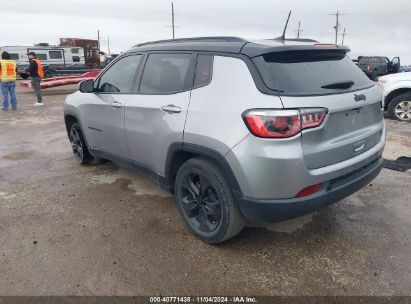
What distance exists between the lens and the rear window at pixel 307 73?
253 centimetres

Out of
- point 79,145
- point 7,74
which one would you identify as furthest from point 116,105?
point 7,74

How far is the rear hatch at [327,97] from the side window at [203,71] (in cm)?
44

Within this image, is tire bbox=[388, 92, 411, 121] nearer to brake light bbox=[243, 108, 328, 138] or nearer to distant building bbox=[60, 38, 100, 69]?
brake light bbox=[243, 108, 328, 138]

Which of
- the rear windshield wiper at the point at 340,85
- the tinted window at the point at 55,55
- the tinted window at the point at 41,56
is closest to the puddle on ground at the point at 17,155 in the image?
the rear windshield wiper at the point at 340,85

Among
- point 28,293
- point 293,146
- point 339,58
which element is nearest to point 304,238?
point 293,146

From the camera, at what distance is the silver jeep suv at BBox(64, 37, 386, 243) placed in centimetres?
244

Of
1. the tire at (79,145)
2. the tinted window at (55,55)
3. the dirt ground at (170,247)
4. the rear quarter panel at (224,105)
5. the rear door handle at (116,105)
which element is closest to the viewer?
the rear quarter panel at (224,105)

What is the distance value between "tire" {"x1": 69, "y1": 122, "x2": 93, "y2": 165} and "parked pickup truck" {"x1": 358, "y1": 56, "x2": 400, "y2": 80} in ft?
65.4

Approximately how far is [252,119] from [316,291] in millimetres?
1347

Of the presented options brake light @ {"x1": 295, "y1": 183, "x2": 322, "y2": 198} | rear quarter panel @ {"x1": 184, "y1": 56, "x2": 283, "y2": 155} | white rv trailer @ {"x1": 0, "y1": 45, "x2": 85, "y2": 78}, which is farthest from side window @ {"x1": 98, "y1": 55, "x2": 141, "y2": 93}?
white rv trailer @ {"x1": 0, "y1": 45, "x2": 85, "y2": 78}

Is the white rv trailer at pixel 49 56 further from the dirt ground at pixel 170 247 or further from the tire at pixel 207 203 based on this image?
the tire at pixel 207 203

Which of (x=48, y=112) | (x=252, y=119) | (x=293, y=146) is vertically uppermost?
(x=252, y=119)

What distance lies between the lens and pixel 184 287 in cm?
259

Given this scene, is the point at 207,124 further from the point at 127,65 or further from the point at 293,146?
the point at 127,65
